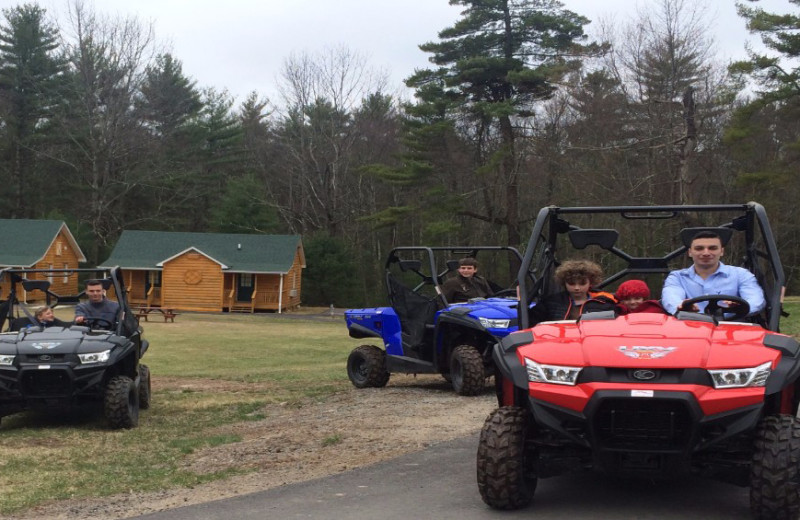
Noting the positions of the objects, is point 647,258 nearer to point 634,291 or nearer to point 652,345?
point 634,291

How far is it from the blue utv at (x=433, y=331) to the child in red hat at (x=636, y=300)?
4662 millimetres

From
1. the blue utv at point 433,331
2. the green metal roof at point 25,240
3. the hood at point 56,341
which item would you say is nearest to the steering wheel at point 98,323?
the hood at point 56,341

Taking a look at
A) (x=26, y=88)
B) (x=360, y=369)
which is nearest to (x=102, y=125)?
(x=26, y=88)

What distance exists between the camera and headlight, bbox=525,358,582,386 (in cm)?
539

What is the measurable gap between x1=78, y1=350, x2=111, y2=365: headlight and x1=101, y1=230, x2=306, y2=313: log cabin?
137ft

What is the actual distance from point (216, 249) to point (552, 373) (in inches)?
1971

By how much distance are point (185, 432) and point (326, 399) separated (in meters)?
2.58

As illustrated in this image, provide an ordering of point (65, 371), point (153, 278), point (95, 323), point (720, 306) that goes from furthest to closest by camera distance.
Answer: point (153, 278) < point (95, 323) < point (65, 371) < point (720, 306)

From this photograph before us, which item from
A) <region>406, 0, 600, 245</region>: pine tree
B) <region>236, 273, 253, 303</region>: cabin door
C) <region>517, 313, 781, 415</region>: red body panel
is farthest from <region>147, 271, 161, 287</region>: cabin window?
<region>517, 313, 781, 415</region>: red body panel

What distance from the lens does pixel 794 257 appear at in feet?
151

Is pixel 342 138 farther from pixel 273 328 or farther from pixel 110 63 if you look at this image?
pixel 273 328

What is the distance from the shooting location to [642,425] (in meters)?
5.30

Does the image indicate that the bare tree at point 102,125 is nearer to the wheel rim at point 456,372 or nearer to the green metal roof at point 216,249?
the green metal roof at point 216,249

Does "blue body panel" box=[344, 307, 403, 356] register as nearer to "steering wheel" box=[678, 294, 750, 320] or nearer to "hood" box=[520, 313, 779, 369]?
"steering wheel" box=[678, 294, 750, 320]
